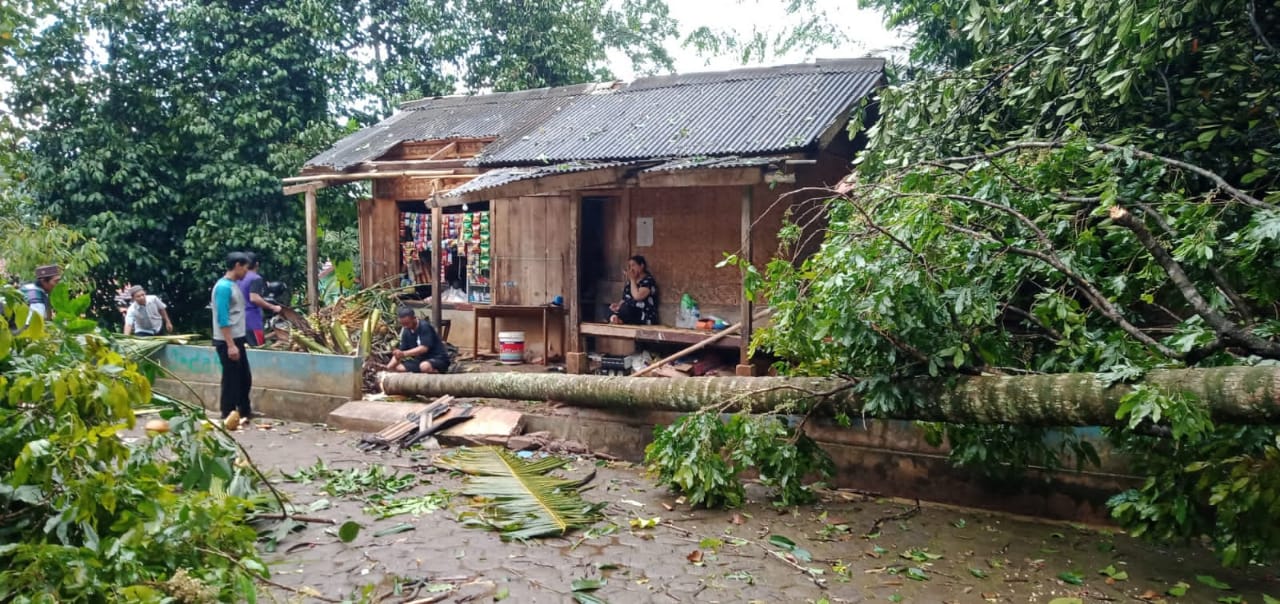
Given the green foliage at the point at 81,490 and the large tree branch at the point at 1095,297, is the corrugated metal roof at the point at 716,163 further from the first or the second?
the green foliage at the point at 81,490

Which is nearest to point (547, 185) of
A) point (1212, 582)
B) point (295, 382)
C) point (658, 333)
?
point (658, 333)

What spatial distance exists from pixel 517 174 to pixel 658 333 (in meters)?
2.41

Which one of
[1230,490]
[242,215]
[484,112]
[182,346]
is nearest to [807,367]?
[1230,490]

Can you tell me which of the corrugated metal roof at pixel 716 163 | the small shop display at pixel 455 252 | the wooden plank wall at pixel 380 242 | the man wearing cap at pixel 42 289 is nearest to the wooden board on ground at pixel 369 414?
the man wearing cap at pixel 42 289

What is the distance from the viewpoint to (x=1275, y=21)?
5.59m

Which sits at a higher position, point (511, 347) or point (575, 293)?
point (575, 293)

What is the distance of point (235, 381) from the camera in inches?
344

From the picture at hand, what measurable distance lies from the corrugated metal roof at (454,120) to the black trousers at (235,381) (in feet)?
12.3

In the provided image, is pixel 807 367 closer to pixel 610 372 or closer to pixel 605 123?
pixel 610 372

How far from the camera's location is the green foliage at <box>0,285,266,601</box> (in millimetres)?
3070

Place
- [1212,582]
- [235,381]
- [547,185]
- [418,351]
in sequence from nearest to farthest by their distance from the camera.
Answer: [1212,582], [235,381], [547,185], [418,351]

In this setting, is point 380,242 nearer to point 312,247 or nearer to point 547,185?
point 312,247

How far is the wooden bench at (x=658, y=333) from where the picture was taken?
950 cm

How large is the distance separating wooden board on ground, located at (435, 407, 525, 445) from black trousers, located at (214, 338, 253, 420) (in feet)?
7.89
